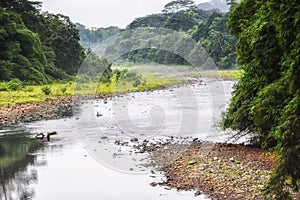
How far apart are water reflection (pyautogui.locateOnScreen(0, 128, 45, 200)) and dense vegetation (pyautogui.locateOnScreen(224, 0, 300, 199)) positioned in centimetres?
619

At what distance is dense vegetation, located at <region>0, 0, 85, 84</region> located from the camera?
37.7 metres

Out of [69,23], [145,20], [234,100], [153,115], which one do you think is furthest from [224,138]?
[145,20]

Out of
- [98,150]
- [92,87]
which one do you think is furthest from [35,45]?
[98,150]

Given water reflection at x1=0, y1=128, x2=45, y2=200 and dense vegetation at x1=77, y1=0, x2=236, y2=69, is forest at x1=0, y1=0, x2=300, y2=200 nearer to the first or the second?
dense vegetation at x1=77, y1=0, x2=236, y2=69

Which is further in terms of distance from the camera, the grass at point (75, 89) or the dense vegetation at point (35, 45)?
the dense vegetation at point (35, 45)

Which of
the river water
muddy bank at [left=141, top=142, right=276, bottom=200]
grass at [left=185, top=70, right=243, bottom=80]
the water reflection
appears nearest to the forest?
muddy bank at [left=141, top=142, right=276, bottom=200]

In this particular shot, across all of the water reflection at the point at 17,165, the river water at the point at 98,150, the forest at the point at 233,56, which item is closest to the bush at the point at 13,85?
the forest at the point at 233,56

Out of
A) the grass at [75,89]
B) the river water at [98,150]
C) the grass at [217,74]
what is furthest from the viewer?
the grass at [217,74]

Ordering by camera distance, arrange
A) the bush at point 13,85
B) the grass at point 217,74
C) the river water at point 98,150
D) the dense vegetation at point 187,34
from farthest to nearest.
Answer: the grass at point 217,74 → the dense vegetation at point 187,34 → the bush at point 13,85 → the river water at point 98,150

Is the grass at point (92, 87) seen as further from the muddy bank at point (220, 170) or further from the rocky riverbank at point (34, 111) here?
the muddy bank at point (220, 170)

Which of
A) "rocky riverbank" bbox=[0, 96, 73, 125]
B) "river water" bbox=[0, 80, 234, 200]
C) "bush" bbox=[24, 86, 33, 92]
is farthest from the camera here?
"bush" bbox=[24, 86, 33, 92]

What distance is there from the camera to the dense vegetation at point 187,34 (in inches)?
1850

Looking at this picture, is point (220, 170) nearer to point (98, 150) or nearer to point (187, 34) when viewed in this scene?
point (98, 150)

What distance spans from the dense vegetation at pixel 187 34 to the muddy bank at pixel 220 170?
842 inches
